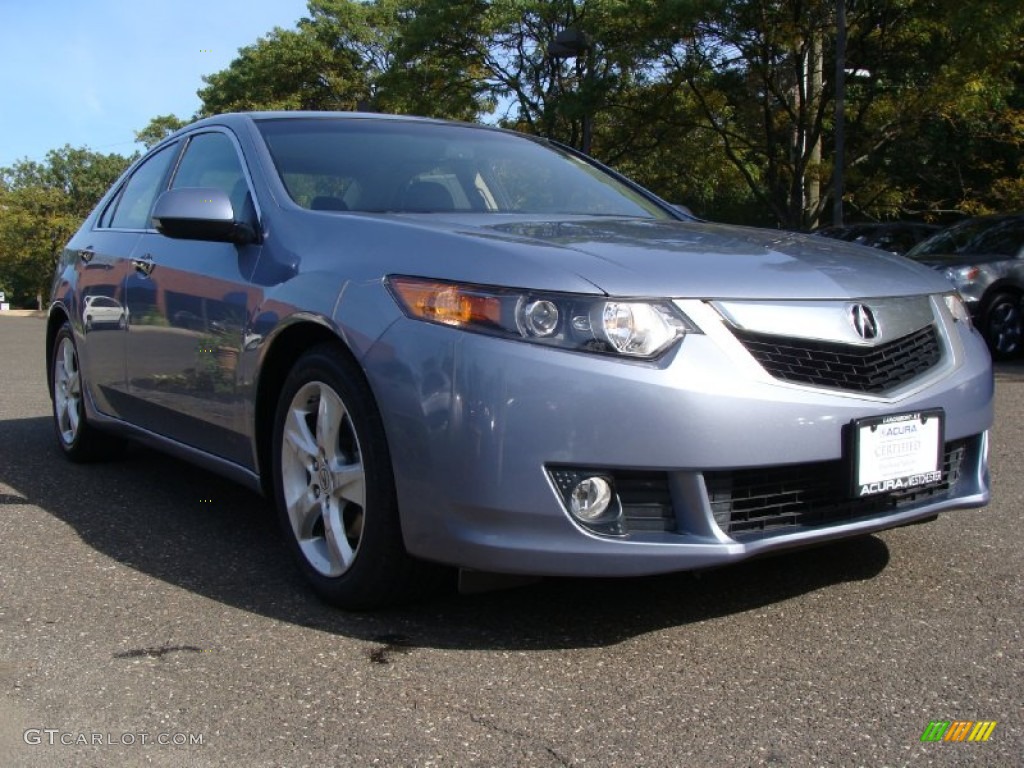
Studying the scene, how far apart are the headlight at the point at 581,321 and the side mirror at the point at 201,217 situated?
3.90 ft

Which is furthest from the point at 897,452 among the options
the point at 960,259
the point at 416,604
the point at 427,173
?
the point at 960,259

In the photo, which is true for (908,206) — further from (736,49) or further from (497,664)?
(497,664)

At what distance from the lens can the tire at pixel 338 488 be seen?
9.89 feet

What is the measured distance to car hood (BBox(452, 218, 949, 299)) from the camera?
286 cm

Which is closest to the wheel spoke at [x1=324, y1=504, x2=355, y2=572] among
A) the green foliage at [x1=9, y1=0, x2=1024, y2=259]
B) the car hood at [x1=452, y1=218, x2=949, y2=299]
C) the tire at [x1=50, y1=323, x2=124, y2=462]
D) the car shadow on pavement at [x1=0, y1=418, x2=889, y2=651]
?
the car shadow on pavement at [x1=0, y1=418, x2=889, y2=651]

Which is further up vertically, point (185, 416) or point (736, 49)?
point (736, 49)

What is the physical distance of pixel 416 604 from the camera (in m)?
3.26

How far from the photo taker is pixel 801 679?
2.71m

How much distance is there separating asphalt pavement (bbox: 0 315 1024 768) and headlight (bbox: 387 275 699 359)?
803 mm

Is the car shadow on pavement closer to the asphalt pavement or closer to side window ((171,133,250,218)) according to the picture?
the asphalt pavement

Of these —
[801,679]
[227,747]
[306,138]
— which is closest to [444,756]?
[227,747]

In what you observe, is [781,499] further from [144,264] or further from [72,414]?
[72,414]

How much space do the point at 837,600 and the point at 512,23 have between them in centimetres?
2191

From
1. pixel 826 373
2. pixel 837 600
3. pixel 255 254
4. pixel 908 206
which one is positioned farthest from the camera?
pixel 908 206
